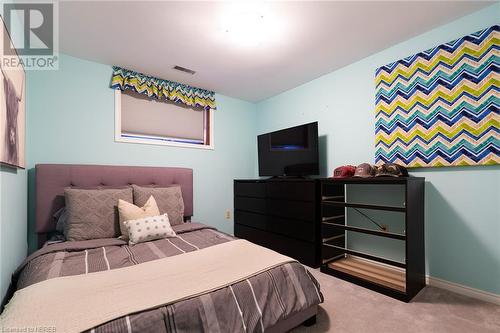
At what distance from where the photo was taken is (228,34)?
2.05 metres

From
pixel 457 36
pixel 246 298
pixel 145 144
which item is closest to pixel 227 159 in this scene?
pixel 145 144

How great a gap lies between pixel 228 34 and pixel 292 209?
6.44 feet

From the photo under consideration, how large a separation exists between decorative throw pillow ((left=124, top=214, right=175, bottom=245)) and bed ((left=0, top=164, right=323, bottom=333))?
57 mm

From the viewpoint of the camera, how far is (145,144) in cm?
288

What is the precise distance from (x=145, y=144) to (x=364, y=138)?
2.63m

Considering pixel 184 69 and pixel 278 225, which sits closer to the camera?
pixel 184 69

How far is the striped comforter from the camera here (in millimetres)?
972

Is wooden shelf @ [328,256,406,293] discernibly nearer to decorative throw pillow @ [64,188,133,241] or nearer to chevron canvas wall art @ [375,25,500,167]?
chevron canvas wall art @ [375,25,500,167]

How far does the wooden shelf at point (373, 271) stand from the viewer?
81.2 inches

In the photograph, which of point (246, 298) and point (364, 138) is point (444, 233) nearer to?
point (364, 138)

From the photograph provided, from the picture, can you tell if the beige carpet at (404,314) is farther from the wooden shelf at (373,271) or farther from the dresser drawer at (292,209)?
the dresser drawer at (292,209)

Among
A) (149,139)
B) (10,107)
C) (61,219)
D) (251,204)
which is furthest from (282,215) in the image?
(10,107)

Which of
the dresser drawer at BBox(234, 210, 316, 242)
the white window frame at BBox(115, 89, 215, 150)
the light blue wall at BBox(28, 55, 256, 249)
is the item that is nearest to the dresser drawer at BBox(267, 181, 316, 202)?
the dresser drawer at BBox(234, 210, 316, 242)

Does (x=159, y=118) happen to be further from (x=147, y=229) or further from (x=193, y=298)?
(x=193, y=298)
